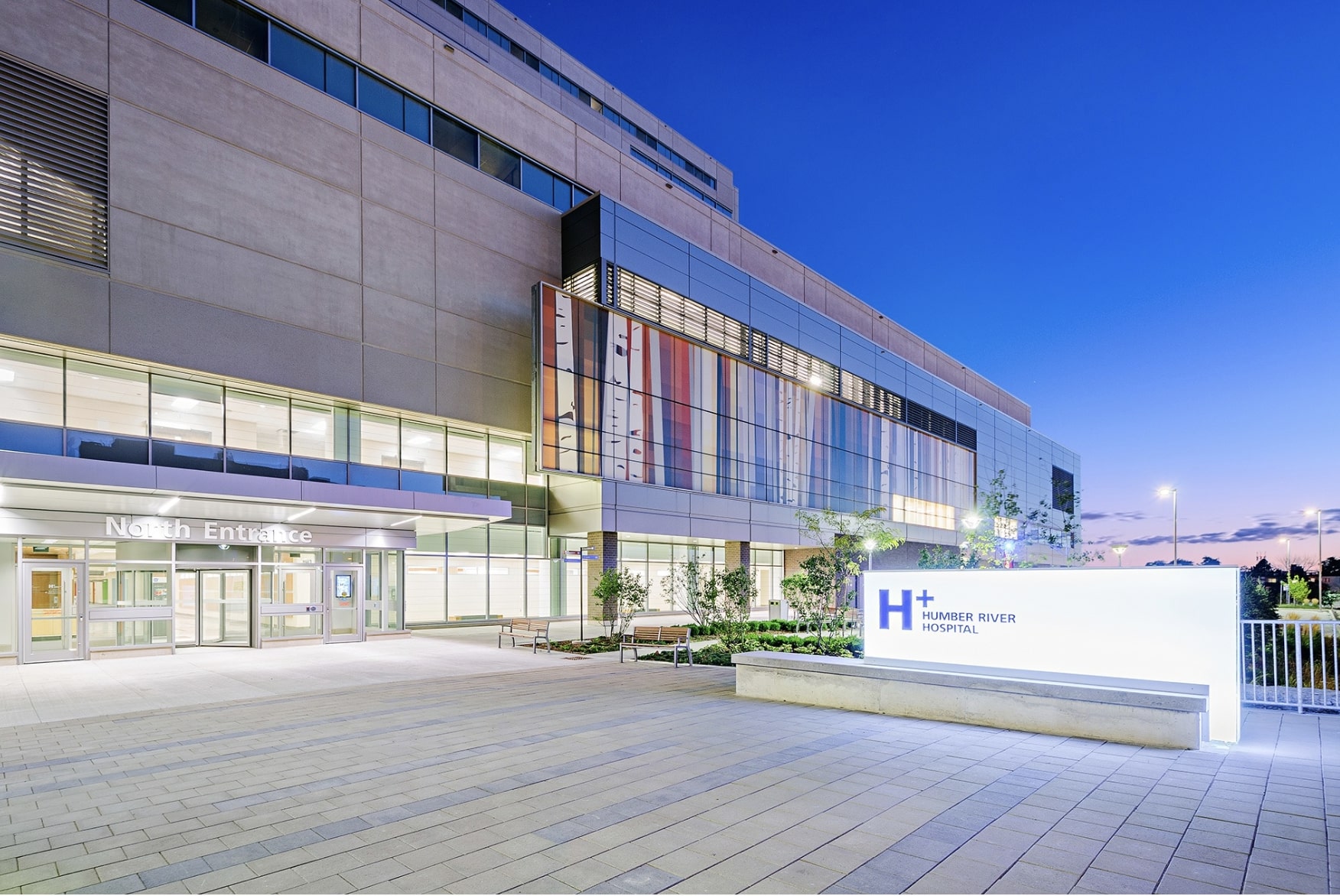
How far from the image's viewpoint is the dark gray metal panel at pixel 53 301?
59.4 ft

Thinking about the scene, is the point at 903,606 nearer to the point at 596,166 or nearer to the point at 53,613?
the point at 53,613

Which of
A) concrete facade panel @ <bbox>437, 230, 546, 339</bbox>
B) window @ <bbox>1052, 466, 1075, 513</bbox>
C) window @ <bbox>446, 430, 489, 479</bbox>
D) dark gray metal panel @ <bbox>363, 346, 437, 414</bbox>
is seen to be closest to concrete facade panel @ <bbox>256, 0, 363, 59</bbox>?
concrete facade panel @ <bbox>437, 230, 546, 339</bbox>

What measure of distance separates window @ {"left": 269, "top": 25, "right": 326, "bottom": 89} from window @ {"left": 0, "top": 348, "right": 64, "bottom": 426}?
11219 mm

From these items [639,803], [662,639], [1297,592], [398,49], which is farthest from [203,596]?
[1297,592]

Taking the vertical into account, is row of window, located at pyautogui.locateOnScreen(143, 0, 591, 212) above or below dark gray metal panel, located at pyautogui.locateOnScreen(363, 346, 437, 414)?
above

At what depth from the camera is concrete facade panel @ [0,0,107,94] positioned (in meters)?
18.6

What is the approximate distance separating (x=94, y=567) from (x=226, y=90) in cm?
1354

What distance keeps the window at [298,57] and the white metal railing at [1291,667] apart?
90.2 ft

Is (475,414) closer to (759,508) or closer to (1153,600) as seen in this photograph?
(759,508)

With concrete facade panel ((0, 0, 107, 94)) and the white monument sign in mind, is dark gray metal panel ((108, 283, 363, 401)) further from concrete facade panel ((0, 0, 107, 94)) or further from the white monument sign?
the white monument sign

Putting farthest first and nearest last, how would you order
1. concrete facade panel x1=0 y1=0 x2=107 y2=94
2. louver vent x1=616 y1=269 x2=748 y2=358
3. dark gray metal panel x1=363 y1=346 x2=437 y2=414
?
louver vent x1=616 y1=269 x2=748 y2=358
dark gray metal panel x1=363 y1=346 x2=437 y2=414
concrete facade panel x1=0 y1=0 x2=107 y2=94

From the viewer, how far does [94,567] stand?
64.2ft

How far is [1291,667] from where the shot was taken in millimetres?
15164

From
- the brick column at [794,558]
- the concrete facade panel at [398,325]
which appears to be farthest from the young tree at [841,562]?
the brick column at [794,558]
